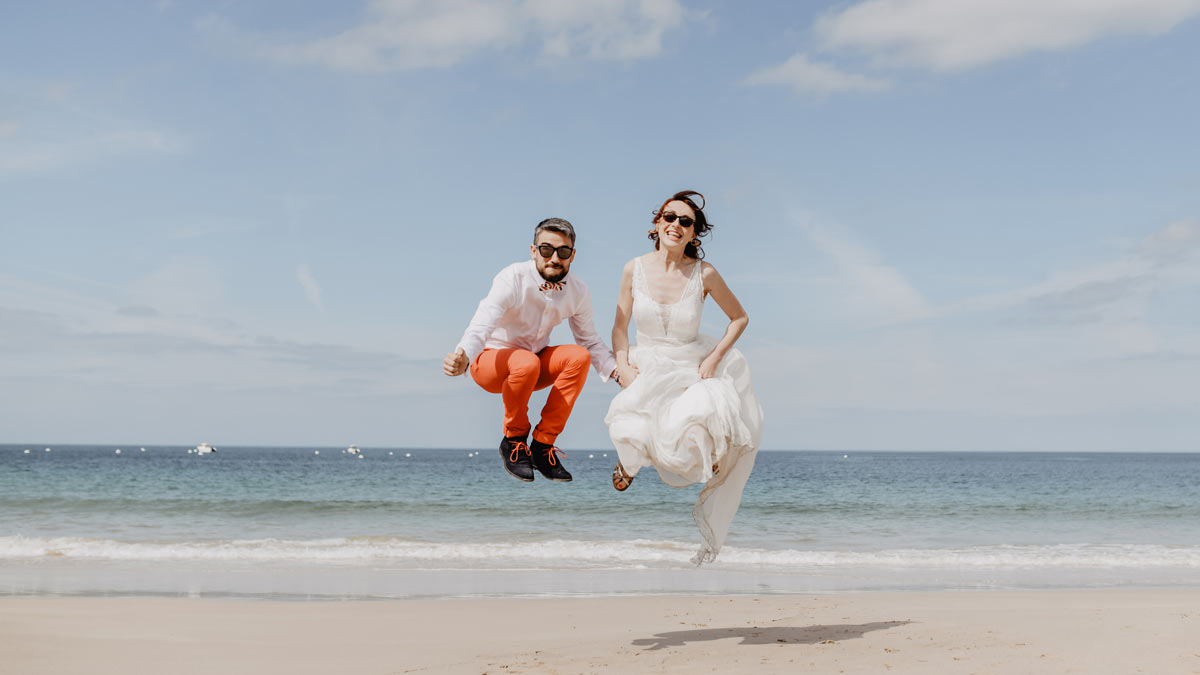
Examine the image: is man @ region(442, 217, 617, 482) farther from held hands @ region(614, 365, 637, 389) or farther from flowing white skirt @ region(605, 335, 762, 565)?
flowing white skirt @ region(605, 335, 762, 565)

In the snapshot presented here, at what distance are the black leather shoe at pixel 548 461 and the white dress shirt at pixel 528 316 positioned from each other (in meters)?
0.52

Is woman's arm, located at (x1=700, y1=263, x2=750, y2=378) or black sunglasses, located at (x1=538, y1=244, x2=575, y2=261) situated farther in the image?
woman's arm, located at (x1=700, y1=263, x2=750, y2=378)

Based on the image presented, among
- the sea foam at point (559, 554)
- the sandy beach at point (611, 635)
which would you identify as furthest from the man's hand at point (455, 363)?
the sea foam at point (559, 554)

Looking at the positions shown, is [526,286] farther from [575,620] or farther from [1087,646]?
[1087,646]

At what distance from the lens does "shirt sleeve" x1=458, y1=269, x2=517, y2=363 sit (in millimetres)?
5344

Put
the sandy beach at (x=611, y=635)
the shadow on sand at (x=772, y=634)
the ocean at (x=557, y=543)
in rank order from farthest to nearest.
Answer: the ocean at (x=557, y=543) < the shadow on sand at (x=772, y=634) < the sandy beach at (x=611, y=635)

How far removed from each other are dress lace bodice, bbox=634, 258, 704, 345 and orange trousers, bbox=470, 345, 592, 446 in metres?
0.39

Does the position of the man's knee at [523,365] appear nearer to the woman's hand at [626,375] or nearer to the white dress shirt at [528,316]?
the white dress shirt at [528,316]

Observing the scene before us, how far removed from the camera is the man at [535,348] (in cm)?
541

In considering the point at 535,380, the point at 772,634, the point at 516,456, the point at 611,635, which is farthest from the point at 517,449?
the point at 772,634

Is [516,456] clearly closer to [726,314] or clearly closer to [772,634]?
[726,314]

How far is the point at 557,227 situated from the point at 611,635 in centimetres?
567

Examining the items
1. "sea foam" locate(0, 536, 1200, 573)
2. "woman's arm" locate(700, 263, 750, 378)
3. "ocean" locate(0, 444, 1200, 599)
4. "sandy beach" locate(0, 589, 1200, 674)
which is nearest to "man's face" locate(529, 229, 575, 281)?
"woman's arm" locate(700, 263, 750, 378)

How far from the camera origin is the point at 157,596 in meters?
12.0
